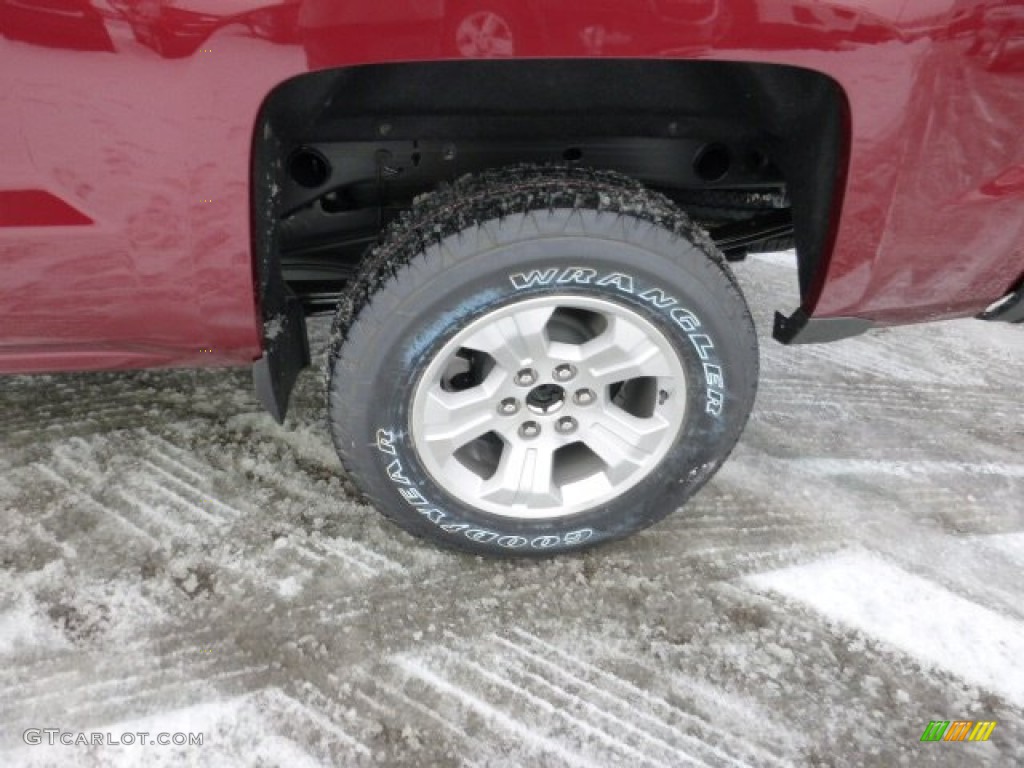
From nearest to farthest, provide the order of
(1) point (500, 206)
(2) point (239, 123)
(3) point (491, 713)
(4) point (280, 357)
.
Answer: (2) point (239, 123)
(1) point (500, 206)
(3) point (491, 713)
(4) point (280, 357)

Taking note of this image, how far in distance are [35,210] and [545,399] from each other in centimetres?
113

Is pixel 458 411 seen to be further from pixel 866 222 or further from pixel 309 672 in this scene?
pixel 866 222

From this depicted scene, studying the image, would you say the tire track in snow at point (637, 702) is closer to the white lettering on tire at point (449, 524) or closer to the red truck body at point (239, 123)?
the white lettering on tire at point (449, 524)

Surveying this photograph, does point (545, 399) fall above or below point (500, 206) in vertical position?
below

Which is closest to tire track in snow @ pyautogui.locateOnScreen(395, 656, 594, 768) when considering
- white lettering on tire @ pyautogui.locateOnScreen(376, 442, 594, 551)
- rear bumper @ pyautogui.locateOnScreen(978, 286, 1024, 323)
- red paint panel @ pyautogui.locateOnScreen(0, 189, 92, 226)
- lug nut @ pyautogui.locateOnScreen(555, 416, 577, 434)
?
white lettering on tire @ pyautogui.locateOnScreen(376, 442, 594, 551)

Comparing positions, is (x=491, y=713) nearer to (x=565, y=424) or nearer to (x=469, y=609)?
(x=469, y=609)

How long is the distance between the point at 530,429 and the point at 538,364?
0.66ft

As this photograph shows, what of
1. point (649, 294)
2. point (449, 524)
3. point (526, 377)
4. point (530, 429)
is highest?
point (649, 294)

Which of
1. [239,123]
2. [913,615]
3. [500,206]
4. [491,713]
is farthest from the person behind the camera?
[913,615]

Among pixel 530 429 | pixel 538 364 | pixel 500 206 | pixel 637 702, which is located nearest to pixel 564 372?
pixel 538 364

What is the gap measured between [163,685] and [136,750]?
6.1 inches

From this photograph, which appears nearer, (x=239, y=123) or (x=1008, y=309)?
Answer: (x=239, y=123)

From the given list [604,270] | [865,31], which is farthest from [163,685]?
[865,31]

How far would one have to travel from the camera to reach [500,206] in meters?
1.65
